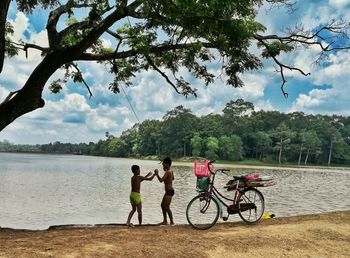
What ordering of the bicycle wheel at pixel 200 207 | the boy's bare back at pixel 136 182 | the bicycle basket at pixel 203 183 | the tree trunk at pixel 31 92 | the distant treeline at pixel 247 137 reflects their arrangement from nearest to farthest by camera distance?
the bicycle wheel at pixel 200 207 → the bicycle basket at pixel 203 183 → the tree trunk at pixel 31 92 → the boy's bare back at pixel 136 182 → the distant treeline at pixel 247 137

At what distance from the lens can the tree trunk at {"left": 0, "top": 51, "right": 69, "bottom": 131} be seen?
8.60 meters

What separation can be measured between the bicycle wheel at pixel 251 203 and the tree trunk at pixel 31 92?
508cm

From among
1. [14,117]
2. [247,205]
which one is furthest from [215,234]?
[14,117]

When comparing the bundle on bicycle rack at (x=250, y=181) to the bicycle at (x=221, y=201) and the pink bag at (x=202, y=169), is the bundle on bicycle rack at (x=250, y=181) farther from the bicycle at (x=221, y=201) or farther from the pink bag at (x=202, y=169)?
the pink bag at (x=202, y=169)

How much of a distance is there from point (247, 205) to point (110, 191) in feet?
58.0

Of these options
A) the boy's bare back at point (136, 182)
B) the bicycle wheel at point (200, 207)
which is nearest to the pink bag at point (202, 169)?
the bicycle wheel at point (200, 207)

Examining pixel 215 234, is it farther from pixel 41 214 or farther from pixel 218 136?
pixel 218 136

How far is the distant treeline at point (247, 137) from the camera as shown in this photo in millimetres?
101875

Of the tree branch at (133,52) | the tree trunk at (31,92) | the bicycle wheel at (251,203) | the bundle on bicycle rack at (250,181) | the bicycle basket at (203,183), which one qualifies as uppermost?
the tree branch at (133,52)

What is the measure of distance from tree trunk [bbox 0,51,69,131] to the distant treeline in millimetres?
85656

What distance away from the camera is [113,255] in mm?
5742

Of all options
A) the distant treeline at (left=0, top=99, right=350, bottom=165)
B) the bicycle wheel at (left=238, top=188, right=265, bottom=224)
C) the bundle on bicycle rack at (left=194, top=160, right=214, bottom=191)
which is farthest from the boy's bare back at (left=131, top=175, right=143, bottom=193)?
the distant treeline at (left=0, top=99, right=350, bottom=165)

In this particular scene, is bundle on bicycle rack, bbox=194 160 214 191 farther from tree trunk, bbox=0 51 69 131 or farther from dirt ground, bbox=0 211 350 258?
tree trunk, bbox=0 51 69 131

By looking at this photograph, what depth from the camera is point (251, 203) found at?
8.78 metres
